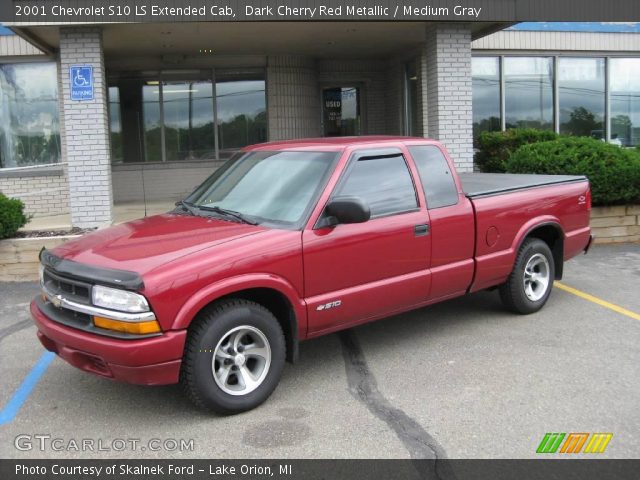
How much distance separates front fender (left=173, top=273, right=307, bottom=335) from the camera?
3.94 m

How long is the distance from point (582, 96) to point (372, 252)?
12585 millimetres

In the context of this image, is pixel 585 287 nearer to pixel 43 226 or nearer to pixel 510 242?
pixel 510 242

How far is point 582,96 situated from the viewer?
1545 cm

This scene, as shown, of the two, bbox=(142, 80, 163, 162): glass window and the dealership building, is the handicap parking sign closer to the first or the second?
the dealership building

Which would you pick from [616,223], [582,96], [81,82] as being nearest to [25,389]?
[81,82]

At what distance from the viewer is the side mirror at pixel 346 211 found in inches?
177

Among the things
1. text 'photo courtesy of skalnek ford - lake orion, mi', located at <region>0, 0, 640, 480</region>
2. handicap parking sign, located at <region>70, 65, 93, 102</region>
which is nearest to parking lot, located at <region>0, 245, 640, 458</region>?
text 'photo courtesy of skalnek ford - lake orion, mi', located at <region>0, 0, 640, 480</region>

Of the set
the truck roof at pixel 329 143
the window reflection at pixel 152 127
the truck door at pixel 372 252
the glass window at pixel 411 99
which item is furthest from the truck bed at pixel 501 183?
the window reflection at pixel 152 127

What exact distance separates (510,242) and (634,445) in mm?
2581

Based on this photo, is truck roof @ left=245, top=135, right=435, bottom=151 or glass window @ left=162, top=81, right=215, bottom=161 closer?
truck roof @ left=245, top=135, right=435, bottom=151

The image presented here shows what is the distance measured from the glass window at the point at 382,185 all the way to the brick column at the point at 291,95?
9.00 m

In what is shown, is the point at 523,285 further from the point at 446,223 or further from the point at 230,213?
the point at 230,213

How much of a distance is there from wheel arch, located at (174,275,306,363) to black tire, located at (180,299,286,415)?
85 millimetres

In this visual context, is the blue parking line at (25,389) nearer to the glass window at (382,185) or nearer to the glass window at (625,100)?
the glass window at (382,185)
